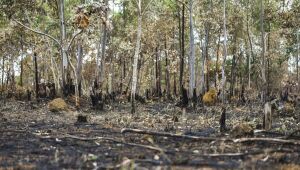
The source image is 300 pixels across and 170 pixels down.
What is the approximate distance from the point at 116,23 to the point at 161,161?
30.3m

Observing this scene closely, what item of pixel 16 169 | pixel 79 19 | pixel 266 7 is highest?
pixel 266 7

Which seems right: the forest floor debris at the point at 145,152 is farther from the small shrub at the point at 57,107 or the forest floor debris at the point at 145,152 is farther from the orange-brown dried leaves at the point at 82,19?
the orange-brown dried leaves at the point at 82,19

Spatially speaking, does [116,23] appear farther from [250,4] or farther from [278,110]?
[278,110]

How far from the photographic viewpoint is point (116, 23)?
35.4 metres

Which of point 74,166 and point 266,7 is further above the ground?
point 266,7

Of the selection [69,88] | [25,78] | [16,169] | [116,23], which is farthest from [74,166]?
[25,78]

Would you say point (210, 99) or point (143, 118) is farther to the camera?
point (210, 99)

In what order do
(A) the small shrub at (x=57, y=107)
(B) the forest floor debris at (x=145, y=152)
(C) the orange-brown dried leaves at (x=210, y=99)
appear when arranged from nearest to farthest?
(B) the forest floor debris at (x=145, y=152) < (A) the small shrub at (x=57, y=107) < (C) the orange-brown dried leaves at (x=210, y=99)

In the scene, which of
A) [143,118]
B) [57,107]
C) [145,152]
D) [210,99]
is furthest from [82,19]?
[145,152]

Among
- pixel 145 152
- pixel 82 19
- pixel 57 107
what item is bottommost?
pixel 145 152

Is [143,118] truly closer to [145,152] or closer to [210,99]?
[145,152]

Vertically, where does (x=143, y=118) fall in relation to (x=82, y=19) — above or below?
below

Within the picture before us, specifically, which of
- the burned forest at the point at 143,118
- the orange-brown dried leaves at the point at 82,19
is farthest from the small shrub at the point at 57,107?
the orange-brown dried leaves at the point at 82,19

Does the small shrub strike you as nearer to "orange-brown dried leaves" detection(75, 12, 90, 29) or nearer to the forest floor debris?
"orange-brown dried leaves" detection(75, 12, 90, 29)
